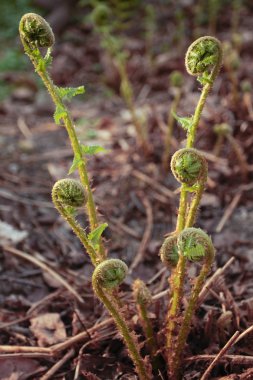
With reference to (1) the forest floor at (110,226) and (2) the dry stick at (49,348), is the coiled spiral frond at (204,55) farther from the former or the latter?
(2) the dry stick at (49,348)

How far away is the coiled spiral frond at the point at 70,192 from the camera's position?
1154mm

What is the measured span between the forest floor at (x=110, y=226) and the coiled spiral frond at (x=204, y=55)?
1.44ft

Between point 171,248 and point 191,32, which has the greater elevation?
point 191,32

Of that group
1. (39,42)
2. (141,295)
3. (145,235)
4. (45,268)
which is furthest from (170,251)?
(145,235)

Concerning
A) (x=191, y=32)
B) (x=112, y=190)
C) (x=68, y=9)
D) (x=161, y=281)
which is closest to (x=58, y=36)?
(x=68, y=9)

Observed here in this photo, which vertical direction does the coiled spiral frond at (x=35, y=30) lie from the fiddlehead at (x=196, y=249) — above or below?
above

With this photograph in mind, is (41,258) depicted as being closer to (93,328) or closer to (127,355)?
(93,328)

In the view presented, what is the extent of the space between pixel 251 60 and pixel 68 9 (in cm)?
201

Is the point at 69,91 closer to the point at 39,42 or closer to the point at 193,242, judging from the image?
the point at 39,42

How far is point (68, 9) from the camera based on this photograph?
4.73 m

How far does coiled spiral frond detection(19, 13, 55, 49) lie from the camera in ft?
3.77

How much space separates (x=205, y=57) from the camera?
119 cm

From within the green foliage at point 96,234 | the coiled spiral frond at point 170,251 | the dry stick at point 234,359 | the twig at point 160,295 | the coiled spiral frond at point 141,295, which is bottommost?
the dry stick at point 234,359

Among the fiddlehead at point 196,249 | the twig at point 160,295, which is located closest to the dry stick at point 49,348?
the twig at point 160,295
